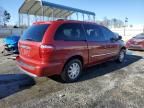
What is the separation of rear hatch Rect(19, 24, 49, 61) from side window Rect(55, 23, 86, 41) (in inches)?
15.9

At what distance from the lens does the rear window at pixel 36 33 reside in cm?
499

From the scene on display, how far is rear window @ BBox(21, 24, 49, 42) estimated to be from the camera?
4.99 m

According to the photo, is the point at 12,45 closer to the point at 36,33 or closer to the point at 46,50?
the point at 36,33

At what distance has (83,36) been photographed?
5.85 m

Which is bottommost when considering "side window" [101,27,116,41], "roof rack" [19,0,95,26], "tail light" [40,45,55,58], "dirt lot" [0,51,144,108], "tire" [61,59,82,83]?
"dirt lot" [0,51,144,108]

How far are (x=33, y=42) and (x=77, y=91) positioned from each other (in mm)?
1777

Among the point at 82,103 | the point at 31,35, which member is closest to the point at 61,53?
the point at 31,35

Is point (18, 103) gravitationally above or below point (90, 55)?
below

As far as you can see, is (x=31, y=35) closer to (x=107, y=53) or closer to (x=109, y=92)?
(x=109, y=92)

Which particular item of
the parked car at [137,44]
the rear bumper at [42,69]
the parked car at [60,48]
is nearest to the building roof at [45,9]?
the parked car at [137,44]

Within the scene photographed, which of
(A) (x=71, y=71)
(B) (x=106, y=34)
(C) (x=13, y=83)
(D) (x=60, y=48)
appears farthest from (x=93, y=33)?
(C) (x=13, y=83)

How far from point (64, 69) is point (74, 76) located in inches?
21.9

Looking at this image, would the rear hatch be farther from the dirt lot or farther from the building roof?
the building roof

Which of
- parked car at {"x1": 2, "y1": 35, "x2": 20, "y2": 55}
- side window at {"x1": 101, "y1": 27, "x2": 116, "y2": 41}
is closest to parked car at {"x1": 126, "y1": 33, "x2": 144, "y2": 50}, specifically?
side window at {"x1": 101, "y1": 27, "x2": 116, "y2": 41}
